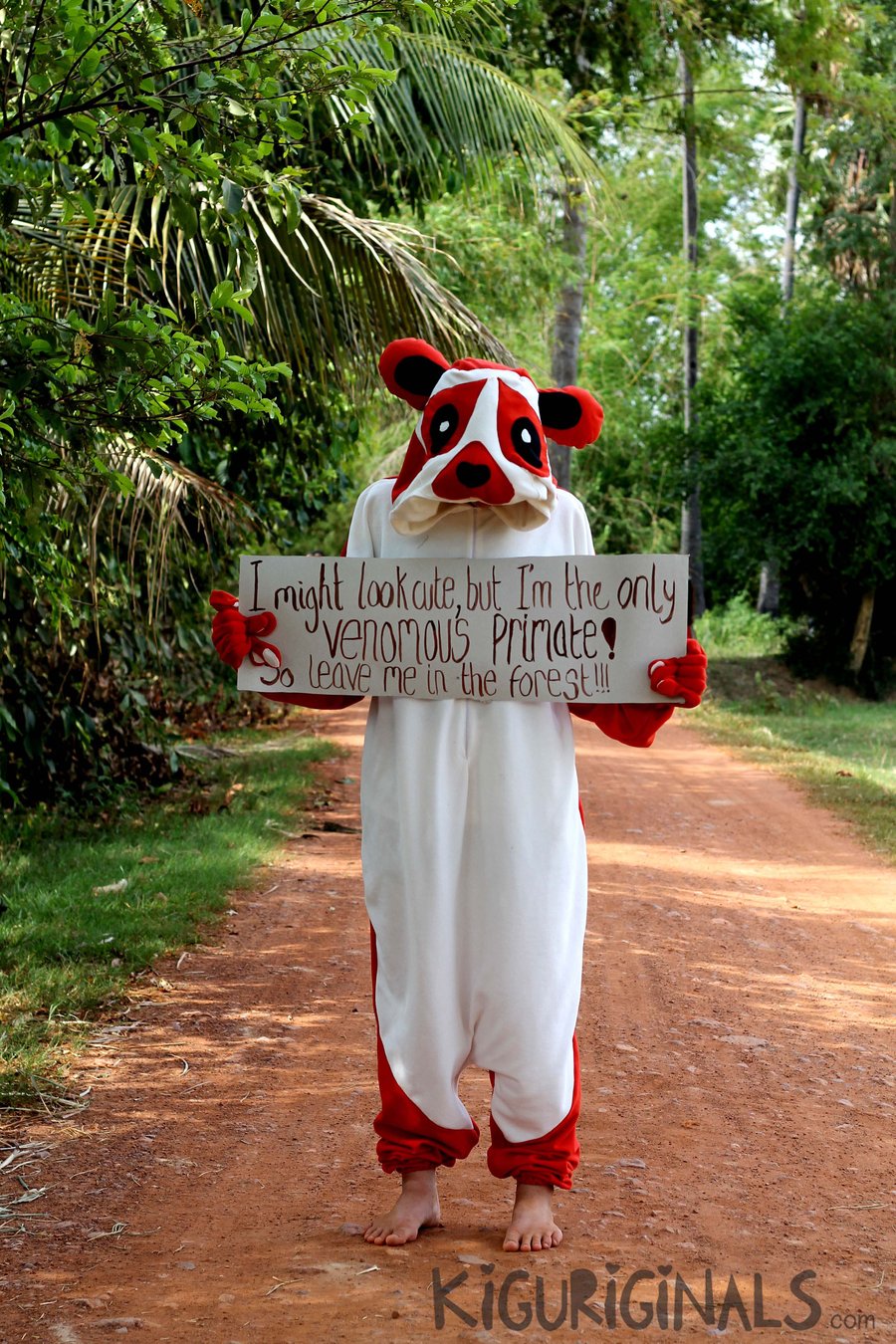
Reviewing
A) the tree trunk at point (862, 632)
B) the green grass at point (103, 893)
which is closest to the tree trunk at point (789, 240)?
the tree trunk at point (862, 632)

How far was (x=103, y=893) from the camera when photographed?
6.63 metres

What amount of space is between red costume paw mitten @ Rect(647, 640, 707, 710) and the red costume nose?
556mm

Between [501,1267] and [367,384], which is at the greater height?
[367,384]

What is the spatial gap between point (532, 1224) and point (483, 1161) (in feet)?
2.36

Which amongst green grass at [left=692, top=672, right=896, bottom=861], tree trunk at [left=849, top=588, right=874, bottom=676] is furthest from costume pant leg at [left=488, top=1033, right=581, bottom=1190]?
tree trunk at [left=849, top=588, right=874, bottom=676]

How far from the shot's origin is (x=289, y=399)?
7879 mm

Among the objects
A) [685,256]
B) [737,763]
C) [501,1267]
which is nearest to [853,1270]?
[501,1267]

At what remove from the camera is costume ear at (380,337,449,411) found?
3.57 metres

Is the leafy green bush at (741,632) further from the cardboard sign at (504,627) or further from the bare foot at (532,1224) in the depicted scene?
the bare foot at (532,1224)

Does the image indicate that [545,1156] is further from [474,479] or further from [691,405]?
[691,405]

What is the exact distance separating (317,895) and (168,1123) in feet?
10.3

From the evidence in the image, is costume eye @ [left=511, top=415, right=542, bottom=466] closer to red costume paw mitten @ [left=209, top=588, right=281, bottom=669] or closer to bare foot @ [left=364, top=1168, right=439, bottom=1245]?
red costume paw mitten @ [left=209, top=588, right=281, bottom=669]

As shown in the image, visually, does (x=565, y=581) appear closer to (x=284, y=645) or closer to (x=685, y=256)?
(x=284, y=645)

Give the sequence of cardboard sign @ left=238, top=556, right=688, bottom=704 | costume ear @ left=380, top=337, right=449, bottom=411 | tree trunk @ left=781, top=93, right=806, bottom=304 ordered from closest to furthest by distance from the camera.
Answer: cardboard sign @ left=238, top=556, right=688, bottom=704 → costume ear @ left=380, top=337, right=449, bottom=411 → tree trunk @ left=781, top=93, right=806, bottom=304
